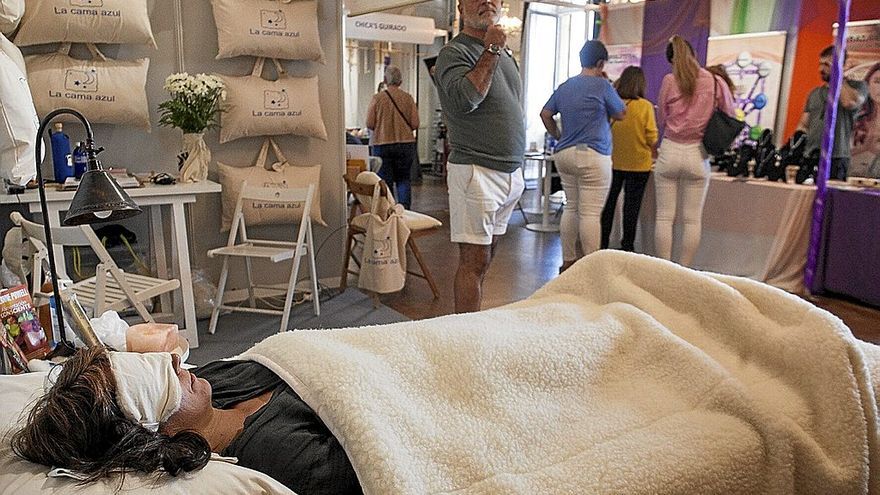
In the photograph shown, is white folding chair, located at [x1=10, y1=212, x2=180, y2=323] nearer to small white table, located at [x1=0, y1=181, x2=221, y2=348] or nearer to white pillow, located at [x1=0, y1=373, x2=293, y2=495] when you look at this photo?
small white table, located at [x1=0, y1=181, x2=221, y2=348]

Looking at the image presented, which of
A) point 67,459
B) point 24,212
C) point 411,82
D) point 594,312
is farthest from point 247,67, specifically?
point 411,82

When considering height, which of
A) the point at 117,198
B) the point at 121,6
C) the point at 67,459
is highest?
the point at 121,6

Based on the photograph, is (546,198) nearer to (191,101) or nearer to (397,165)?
(397,165)

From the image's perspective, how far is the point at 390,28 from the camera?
6.72 meters

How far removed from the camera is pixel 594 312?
64.8 inches

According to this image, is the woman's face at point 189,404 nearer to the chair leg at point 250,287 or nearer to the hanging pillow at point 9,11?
the hanging pillow at point 9,11

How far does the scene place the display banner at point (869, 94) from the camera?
4277 mm

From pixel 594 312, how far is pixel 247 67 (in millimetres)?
2923

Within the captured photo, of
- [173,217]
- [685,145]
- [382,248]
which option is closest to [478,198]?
[382,248]

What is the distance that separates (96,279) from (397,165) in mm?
3852

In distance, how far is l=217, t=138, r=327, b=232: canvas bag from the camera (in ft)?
12.5

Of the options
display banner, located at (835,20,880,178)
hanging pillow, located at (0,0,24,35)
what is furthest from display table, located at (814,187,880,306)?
hanging pillow, located at (0,0,24,35)

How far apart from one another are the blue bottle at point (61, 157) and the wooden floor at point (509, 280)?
184 cm

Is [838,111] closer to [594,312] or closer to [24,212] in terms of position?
[594,312]
